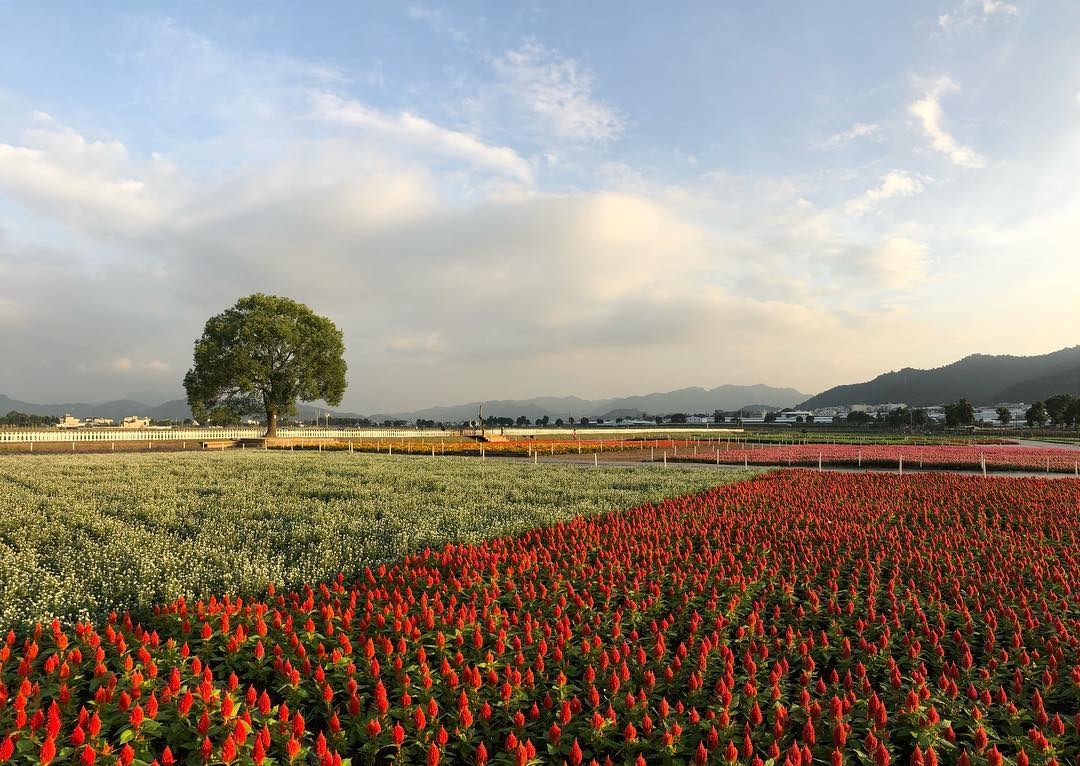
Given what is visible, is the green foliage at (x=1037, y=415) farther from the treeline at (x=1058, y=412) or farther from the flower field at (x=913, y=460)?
the flower field at (x=913, y=460)

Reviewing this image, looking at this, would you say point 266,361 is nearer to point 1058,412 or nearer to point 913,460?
point 913,460

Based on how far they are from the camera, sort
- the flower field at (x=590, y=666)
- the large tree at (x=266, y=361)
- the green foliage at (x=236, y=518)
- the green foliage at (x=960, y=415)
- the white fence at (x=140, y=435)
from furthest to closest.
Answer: the green foliage at (x=960, y=415) < the large tree at (x=266, y=361) < the white fence at (x=140, y=435) < the green foliage at (x=236, y=518) < the flower field at (x=590, y=666)

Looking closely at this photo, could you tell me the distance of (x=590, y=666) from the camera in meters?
4.50

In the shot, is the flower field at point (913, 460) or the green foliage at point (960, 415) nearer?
the flower field at point (913, 460)

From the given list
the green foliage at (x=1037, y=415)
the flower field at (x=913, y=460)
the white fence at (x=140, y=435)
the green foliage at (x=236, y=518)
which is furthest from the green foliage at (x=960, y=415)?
the green foliage at (x=236, y=518)

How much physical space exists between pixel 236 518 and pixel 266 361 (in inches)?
1736

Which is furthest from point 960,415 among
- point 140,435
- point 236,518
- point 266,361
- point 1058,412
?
point 236,518

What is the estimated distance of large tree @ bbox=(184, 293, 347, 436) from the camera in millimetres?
49844

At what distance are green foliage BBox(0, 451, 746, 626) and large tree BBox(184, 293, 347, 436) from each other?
30.8 meters

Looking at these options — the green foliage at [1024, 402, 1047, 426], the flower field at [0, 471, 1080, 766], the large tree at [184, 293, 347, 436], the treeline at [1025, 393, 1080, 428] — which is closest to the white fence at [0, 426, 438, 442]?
the large tree at [184, 293, 347, 436]

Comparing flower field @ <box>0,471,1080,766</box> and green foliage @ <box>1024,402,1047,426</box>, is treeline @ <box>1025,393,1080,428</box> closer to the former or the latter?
green foliage @ <box>1024,402,1047,426</box>

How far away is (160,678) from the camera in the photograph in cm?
457

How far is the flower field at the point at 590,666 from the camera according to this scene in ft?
12.2

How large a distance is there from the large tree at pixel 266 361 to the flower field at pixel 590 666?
47474 millimetres
